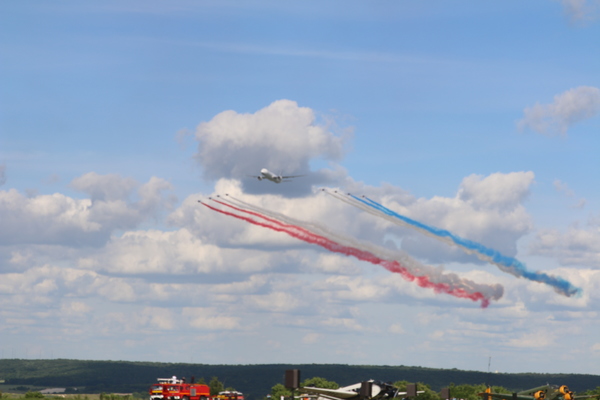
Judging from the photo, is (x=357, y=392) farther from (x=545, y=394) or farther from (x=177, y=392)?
(x=545, y=394)

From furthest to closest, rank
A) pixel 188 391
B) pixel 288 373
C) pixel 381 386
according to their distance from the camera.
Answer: pixel 188 391 → pixel 381 386 → pixel 288 373

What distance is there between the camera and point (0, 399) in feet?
424

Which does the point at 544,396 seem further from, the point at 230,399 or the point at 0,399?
the point at 0,399

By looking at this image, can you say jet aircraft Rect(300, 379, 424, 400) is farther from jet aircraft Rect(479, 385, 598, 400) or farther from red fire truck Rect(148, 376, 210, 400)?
jet aircraft Rect(479, 385, 598, 400)

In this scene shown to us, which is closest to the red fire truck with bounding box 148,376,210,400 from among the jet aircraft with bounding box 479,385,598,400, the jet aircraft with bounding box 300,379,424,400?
the jet aircraft with bounding box 300,379,424,400

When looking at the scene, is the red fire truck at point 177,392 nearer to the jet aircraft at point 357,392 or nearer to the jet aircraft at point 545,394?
the jet aircraft at point 357,392

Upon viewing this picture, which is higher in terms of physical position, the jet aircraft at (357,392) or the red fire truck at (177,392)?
the jet aircraft at (357,392)

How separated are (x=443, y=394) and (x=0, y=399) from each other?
235ft

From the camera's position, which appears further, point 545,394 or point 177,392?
point 545,394

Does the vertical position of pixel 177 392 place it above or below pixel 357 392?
below

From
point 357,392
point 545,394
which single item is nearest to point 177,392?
point 357,392

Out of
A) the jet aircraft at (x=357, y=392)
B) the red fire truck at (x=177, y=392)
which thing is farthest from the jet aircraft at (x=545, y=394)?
the red fire truck at (x=177, y=392)

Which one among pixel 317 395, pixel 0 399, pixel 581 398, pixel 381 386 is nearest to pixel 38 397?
pixel 0 399

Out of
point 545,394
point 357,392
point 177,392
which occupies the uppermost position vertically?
point 357,392
